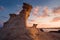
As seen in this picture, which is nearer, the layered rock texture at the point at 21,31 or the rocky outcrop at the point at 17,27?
the layered rock texture at the point at 21,31

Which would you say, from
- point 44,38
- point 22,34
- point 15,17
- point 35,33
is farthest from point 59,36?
point 15,17

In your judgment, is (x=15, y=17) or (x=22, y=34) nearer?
(x=22, y=34)

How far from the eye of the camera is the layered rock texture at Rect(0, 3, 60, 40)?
13.6m

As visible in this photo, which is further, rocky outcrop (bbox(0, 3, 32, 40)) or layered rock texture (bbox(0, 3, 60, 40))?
rocky outcrop (bbox(0, 3, 32, 40))

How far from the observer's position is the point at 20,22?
14.5m

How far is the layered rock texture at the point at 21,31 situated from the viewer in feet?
44.5

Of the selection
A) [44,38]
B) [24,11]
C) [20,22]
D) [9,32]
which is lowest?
[44,38]

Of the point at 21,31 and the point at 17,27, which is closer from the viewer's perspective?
the point at 21,31

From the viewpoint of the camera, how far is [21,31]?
13891 millimetres

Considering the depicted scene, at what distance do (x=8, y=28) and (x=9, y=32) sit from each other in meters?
0.67

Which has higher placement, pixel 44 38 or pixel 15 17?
pixel 15 17

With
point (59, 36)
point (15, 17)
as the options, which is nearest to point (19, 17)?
point (15, 17)

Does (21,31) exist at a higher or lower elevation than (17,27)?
lower

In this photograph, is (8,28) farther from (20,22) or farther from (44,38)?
(44,38)
